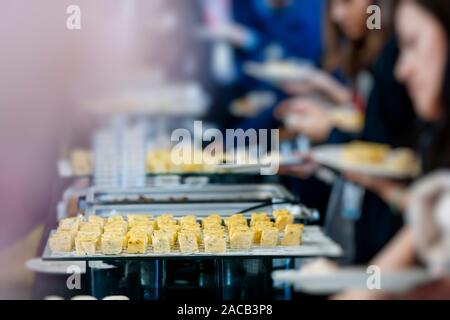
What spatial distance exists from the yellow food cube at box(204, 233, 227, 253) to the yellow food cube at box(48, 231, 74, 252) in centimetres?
41

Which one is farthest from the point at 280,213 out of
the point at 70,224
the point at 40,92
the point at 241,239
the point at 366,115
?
the point at 40,92

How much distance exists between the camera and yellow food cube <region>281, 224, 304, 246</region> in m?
3.03

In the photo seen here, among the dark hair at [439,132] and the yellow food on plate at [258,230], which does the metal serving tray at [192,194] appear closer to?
the yellow food on plate at [258,230]

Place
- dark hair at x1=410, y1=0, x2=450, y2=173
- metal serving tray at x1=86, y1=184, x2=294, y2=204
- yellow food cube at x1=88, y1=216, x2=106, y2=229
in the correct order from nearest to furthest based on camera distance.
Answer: dark hair at x1=410, y1=0, x2=450, y2=173 → yellow food cube at x1=88, y1=216, x2=106, y2=229 → metal serving tray at x1=86, y1=184, x2=294, y2=204

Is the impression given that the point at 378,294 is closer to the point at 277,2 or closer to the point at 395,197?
the point at 395,197

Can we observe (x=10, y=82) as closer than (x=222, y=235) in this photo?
No

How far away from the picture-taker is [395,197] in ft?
10.2

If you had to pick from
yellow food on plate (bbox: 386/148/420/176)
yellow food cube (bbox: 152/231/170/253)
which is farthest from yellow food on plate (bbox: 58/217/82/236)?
yellow food on plate (bbox: 386/148/420/176)

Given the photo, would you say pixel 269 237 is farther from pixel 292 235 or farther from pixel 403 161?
pixel 403 161

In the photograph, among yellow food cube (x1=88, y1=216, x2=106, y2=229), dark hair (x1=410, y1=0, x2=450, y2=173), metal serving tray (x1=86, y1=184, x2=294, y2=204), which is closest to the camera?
dark hair (x1=410, y1=0, x2=450, y2=173)

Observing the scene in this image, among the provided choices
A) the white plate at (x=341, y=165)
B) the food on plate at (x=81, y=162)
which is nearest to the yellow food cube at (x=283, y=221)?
the white plate at (x=341, y=165)

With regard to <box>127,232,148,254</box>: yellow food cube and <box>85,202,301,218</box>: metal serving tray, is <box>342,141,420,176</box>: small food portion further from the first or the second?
<box>127,232,148,254</box>: yellow food cube

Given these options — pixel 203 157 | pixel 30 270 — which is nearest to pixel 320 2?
pixel 203 157
